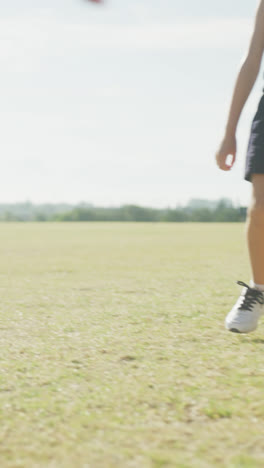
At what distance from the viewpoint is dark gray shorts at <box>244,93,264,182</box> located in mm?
2180

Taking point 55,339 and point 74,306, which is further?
point 74,306

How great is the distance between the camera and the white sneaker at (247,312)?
2189 mm

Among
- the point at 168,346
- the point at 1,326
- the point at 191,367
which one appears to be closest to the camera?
the point at 191,367

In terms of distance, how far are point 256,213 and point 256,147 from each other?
0.26 meters

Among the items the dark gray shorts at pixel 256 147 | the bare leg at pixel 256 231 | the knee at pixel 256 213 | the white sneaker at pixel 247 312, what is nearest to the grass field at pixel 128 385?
the white sneaker at pixel 247 312

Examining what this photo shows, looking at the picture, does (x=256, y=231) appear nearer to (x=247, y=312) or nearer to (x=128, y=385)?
(x=247, y=312)

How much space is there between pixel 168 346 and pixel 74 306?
3.71ft

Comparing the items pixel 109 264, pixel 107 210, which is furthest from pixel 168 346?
pixel 107 210

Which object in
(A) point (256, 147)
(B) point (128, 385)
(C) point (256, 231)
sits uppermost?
(A) point (256, 147)

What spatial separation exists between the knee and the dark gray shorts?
109 mm

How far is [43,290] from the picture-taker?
3.84m

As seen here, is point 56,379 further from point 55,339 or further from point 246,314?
point 246,314

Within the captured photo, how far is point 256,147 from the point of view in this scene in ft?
7.20

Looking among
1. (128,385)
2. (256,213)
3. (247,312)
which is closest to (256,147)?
(256,213)
